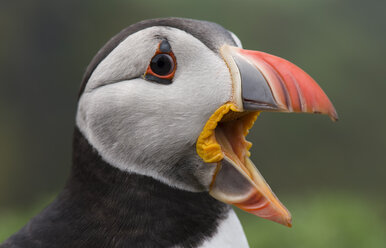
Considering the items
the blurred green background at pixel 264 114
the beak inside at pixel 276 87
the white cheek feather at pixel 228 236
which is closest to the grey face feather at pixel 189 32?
the beak inside at pixel 276 87

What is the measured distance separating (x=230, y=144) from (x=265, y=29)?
4.62 metres

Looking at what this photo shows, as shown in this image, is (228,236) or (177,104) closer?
(177,104)

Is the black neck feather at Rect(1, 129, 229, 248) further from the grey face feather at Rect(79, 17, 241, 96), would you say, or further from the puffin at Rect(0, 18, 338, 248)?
the grey face feather at Rect(79, 17, 241, 96)

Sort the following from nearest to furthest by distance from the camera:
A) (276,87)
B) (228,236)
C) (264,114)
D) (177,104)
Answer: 1. (276,87)
2. (177,104)
3. (228,236)
4. (264,114)

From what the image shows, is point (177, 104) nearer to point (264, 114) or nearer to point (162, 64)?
point (162, 64)

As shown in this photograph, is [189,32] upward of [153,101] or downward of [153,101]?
upward

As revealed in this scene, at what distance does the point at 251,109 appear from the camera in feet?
5.91

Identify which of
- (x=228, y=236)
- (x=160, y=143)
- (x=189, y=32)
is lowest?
(x=228, y=236)

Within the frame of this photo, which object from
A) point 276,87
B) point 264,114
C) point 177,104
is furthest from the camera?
point 264,114

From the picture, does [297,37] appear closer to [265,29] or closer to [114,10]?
[265,29]

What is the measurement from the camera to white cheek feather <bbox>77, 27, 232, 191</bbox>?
1.84 metres

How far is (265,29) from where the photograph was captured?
644cm

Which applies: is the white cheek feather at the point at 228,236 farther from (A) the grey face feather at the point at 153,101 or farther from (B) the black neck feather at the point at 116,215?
(A) the grey face feather at the point at 153,101

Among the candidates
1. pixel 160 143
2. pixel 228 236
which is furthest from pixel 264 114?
pixel 160 143
